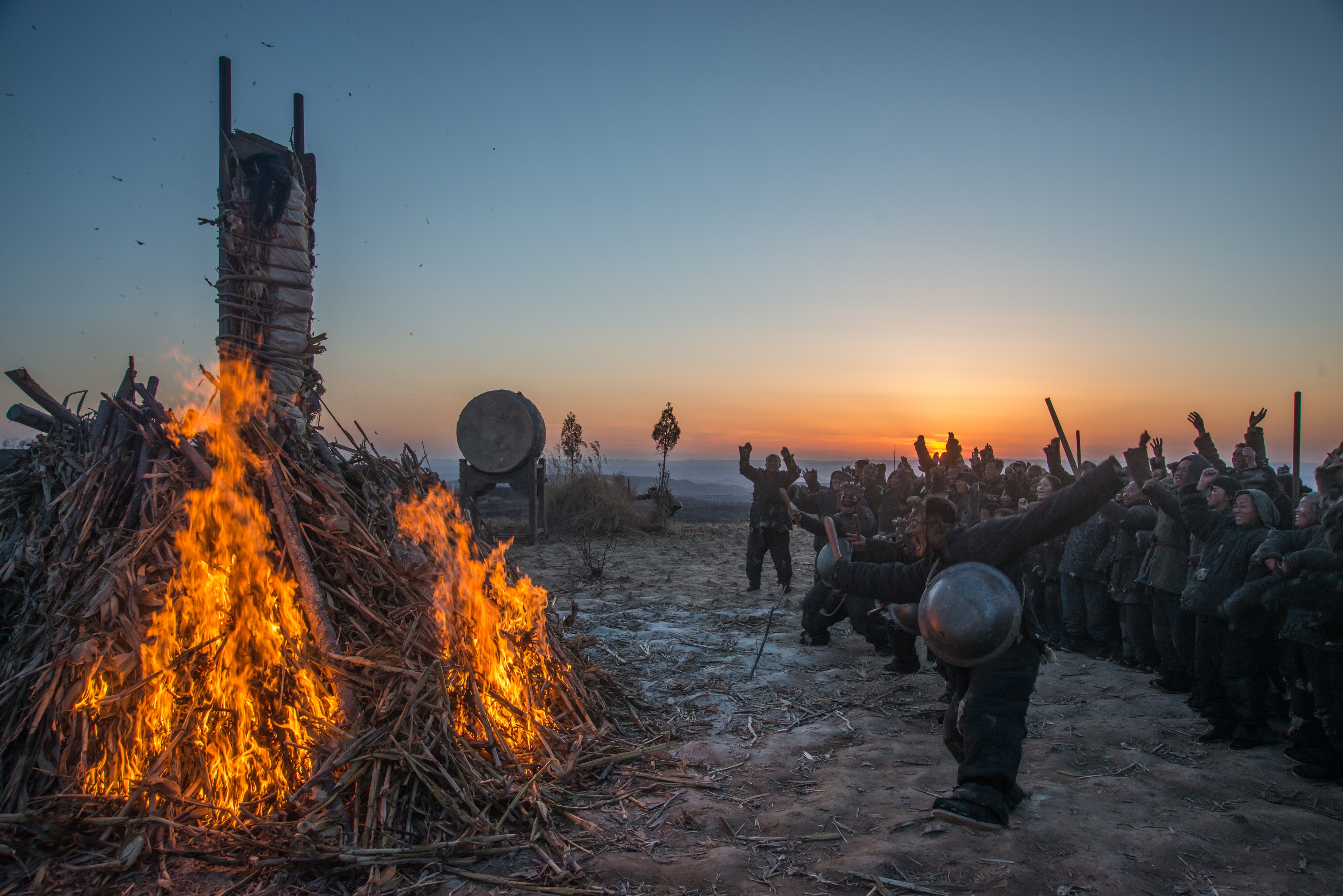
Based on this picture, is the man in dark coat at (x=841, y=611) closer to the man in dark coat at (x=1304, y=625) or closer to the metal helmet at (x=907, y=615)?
the metal helmet at (x=907, y=615)

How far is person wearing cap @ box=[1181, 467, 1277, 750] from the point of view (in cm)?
554

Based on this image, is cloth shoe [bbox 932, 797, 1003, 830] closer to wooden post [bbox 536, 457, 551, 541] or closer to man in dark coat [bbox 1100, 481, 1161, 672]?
man in dark coat [bbox 1100, 481, 1161, 672]

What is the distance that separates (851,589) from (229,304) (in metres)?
4.74

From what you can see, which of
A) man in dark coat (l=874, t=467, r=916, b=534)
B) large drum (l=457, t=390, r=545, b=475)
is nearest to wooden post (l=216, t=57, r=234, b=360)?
man in dark coat (l=874, t=467, r=916, b=534)

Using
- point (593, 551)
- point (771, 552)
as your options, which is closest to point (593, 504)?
point (593, 551)

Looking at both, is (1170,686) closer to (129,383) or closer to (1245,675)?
(1245,675)

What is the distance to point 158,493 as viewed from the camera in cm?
459

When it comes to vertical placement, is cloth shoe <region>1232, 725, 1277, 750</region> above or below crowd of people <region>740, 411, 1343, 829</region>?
below

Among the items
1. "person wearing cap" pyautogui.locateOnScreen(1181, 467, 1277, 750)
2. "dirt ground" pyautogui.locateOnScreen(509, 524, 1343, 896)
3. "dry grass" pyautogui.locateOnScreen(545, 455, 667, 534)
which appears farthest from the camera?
"dry grass" pyautogui.locateOnScreen(545, 455, 667, 534)

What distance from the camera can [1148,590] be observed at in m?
7.61

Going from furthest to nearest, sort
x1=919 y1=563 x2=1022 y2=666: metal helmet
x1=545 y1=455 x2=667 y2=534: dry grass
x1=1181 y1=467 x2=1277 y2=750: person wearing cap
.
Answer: x1=545 y1=455 x2=667 y2=534: dry grass
x1=1181 y1=467 x2=1277 y2=750: person wearing cap
x1=919 y1=563 x2=1022 y2=666: metal helmet

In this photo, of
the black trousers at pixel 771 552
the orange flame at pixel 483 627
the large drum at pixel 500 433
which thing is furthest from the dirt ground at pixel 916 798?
the large drum at pixel 500 433

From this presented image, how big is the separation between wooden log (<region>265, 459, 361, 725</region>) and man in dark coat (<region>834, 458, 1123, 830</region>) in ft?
10.8

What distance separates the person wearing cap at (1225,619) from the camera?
5543 mm
